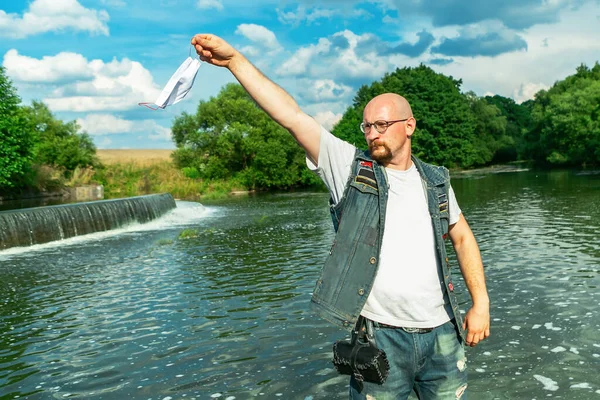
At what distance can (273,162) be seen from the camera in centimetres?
5731

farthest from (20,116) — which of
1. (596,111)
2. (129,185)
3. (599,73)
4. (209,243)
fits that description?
(599,73)

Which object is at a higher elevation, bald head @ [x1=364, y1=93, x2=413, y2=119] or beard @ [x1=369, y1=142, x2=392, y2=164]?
bald head @ [x1=364, y1=93, x2=413, y2=119]

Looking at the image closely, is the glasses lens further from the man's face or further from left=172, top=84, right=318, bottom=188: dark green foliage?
left=172, top=84, right=318, bottom=188: dark green foliage

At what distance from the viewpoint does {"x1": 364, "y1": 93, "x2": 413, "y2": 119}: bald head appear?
329 cm

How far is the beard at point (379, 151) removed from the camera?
3.29 meters

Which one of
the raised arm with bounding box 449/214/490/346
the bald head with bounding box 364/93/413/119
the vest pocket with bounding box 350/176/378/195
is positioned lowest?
the raised arm with bounding box 449/214/490/346

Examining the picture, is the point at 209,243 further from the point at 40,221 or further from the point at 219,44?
the point at 219,44

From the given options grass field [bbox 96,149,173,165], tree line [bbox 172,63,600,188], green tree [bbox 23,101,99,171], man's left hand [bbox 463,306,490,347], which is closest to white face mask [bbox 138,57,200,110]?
→ man's left hand [bbox 463,306,490,347]

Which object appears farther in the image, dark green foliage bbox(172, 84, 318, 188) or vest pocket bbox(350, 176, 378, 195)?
dark green foliage bbox(172, 84, 318, 188)

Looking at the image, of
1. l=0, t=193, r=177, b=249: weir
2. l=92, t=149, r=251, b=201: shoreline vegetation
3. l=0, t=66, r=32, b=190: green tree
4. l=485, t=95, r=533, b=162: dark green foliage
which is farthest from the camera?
l=485, t=95, r=533, b=162: dark green foliage

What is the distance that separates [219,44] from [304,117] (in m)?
0.65

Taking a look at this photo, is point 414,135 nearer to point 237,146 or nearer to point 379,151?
Answer: point 237,146

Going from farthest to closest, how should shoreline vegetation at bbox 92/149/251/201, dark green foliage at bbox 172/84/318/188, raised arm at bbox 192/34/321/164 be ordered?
dark green foliage at bbox 172/84/318/188
shoreline vegetation at bbox 92/149/251/201
raised arm at bbox 192/34/321/164

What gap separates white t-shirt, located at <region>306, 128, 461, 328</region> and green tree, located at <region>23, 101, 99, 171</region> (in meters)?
50.7
